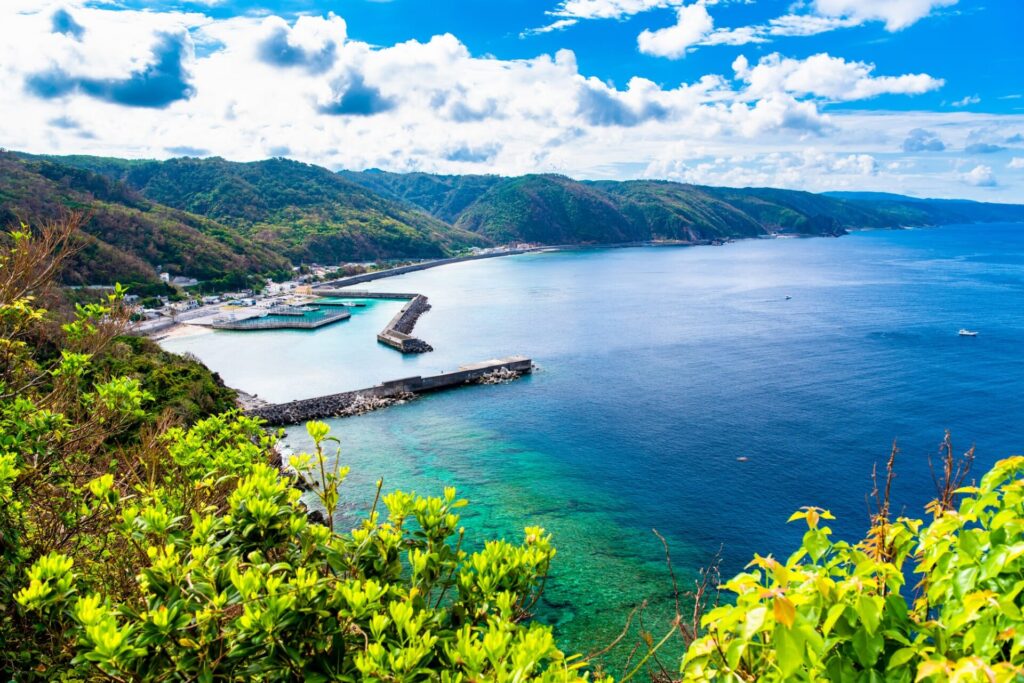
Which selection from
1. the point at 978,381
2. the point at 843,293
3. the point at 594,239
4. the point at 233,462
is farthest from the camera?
the point at 594,239

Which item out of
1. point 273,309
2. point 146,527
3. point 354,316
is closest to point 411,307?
point 354,316

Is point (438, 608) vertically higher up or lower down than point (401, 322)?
higher up

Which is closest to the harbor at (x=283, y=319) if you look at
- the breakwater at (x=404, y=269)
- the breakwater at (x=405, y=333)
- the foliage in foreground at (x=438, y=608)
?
the breakwater at (x=405, y=333)

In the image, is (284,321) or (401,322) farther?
(284,321)

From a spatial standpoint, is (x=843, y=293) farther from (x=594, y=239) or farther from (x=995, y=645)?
(x=594, y=239)

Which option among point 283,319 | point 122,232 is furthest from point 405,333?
point 122,232

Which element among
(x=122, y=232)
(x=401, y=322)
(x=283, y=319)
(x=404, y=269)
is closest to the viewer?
(x=401, y=322)

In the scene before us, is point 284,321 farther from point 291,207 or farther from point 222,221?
point 291,207
